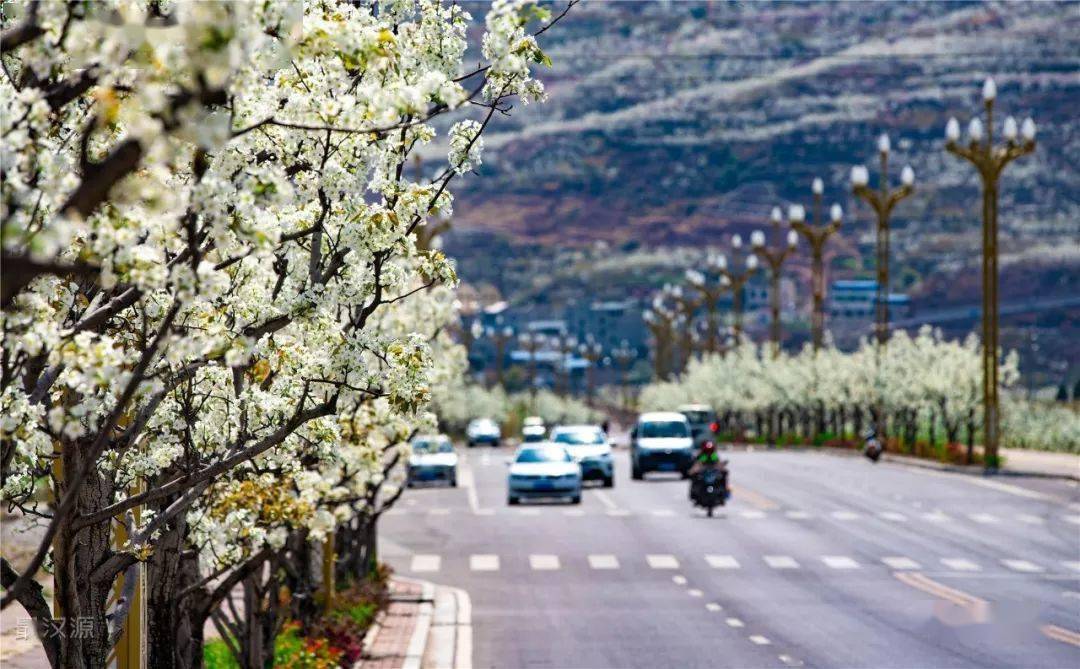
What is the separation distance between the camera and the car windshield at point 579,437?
55688 mm

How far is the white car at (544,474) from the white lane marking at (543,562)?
13.0 meters

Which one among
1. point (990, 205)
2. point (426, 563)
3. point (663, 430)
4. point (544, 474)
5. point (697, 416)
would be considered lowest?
point (426, 563)

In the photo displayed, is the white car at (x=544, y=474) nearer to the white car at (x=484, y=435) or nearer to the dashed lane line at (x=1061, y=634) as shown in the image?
the dashed lane line at (x=1061, y=634)

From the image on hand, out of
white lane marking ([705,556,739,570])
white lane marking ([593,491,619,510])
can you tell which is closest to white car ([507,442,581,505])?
white lane marking ([593,491,619,510])

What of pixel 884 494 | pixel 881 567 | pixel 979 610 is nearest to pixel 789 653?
pixel 979 610

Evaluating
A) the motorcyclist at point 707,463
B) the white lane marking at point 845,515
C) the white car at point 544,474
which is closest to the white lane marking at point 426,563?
the motorcyclist at point 707,463

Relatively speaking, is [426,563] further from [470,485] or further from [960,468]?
[470,485]

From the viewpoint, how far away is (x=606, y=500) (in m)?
48.5

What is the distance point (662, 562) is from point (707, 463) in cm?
980

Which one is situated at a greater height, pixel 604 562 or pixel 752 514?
pixel 752 514

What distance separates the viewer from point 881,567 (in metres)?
30.5

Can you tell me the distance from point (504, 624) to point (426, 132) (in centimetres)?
1402

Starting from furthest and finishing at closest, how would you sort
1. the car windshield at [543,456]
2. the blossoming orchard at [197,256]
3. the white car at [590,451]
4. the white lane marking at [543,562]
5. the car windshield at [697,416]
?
the car windshield at [697,416], the white car at [590,451], the car windshield at [543,456], the white lane marking at [543,562], the blossoming orchard at [197,256]

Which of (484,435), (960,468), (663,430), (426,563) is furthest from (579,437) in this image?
(484,435)
